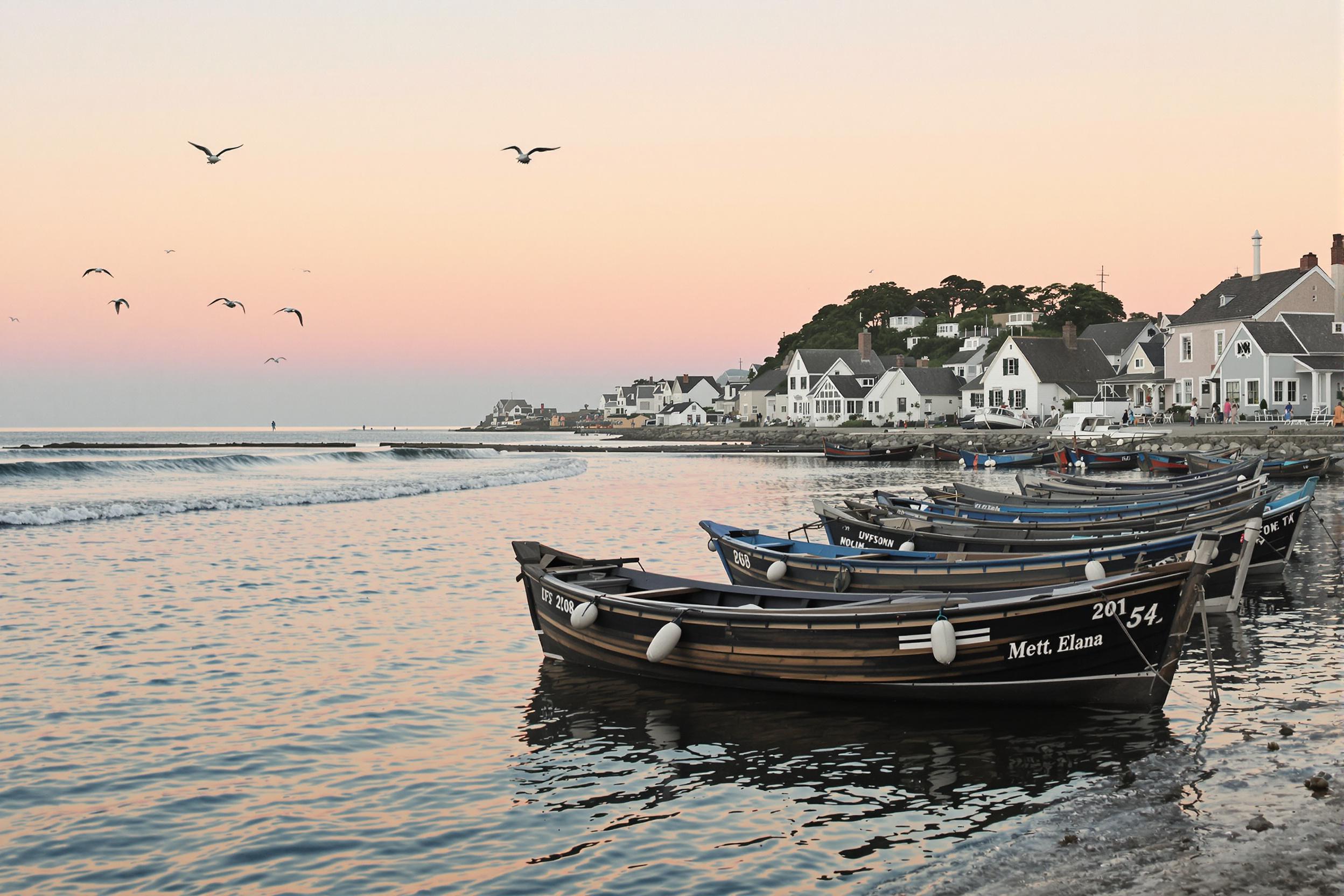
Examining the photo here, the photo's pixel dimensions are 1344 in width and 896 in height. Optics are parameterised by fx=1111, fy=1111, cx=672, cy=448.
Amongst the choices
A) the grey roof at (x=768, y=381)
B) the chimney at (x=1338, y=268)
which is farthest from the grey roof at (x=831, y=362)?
the chimney at (x=1338, y=268)

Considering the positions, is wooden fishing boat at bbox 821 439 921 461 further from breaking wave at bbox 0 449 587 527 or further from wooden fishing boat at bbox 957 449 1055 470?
breaking wave at bbox 0 449 587 527

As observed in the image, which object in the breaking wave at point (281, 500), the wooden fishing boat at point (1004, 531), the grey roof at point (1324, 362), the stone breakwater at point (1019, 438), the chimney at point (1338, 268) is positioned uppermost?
the chimney at point (1338, 268)

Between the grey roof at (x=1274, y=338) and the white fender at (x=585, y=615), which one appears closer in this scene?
the white fender at (x=585, y=615)

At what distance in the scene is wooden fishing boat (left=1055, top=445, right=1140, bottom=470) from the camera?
176ft

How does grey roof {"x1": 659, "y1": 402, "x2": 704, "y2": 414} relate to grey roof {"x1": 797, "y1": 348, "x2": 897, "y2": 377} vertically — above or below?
below

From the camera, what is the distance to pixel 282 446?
11794 cm

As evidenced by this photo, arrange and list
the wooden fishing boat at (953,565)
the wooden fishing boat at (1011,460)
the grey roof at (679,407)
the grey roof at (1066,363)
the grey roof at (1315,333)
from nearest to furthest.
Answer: the wooden fishing boat at (953,565) < the wooden fishing boat at (1011,460) < the grey roof at (1315,333) < the grey roof at (1066,363) < the grey roof at (679,407)

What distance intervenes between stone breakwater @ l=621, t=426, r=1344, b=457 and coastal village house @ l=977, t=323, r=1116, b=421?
5.81 metres

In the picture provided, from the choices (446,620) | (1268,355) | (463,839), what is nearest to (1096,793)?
(463,839)

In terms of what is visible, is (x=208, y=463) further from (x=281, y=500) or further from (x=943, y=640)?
(x=943, y=640)

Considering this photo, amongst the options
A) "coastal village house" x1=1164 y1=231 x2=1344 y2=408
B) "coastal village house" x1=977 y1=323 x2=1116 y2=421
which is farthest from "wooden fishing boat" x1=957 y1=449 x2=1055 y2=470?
"coastal village house" x1=977 y1=323 x2=1116 y2=421

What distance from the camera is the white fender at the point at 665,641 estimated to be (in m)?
11.6

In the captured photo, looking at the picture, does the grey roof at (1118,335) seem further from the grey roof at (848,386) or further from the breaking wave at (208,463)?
the breaking wave at (208,463)

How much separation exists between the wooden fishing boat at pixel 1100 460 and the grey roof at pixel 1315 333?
53.2 ft
